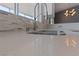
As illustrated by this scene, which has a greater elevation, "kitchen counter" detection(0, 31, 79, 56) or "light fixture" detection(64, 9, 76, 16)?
"light fixture" detection(64, 9, 76, 16)

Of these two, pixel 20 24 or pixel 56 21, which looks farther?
pixel 56 21

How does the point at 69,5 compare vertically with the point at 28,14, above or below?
above

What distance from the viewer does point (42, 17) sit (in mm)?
3021

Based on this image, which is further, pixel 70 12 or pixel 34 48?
pixel 70 12

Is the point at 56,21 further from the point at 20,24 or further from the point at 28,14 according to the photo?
the point at 20,24

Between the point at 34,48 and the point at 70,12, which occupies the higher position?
the point at 70,12

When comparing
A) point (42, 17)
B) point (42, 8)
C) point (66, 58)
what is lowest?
point (66, 58)

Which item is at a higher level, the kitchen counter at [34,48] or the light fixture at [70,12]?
the light fixture at [70,12]

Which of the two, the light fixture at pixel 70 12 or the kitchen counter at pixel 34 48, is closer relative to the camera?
the kitchen counter at pixel 34 48

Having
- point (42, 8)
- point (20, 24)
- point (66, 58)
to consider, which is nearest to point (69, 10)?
point (42, 8)

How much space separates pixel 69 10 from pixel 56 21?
48 cm

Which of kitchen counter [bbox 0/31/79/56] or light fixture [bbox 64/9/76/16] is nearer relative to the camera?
kitchen counter [bbox 0/31/79/56]

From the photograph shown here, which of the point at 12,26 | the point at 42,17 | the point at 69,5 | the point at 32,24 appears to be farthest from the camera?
the point at 69,5

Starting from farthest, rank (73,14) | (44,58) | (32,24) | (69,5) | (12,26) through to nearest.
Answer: (69,5) → (73,14) → (32,24) → (12,26) → (44,58)
